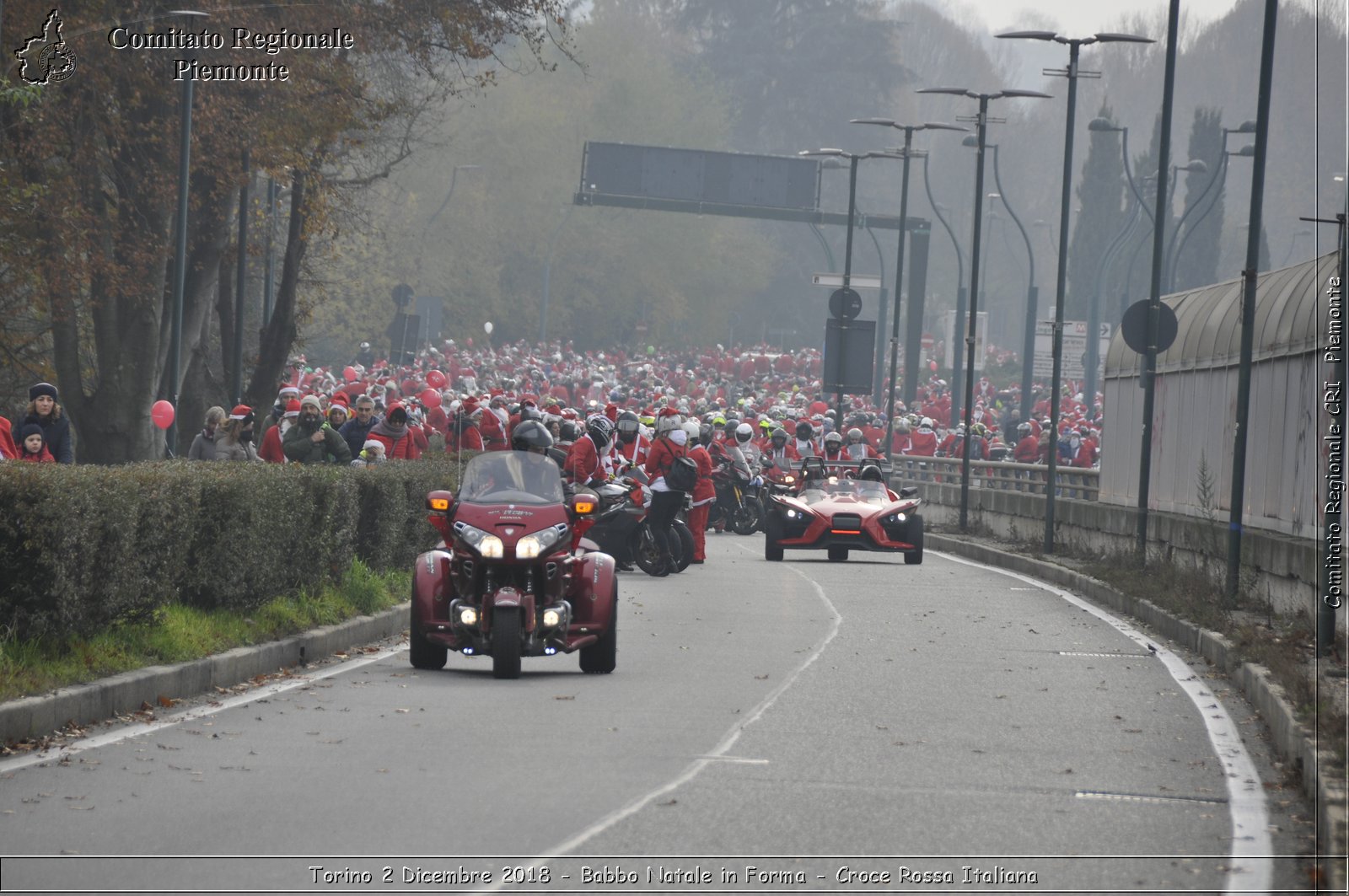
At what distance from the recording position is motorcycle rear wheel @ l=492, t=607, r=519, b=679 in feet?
45.3

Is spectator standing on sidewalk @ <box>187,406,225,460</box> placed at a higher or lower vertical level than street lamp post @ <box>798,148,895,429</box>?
lower

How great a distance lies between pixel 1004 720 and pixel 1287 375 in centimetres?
946

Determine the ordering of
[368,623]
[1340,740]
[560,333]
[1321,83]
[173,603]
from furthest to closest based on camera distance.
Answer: [560,333] < [368,623] < [173,603] < [1321,83] < [1340,740]

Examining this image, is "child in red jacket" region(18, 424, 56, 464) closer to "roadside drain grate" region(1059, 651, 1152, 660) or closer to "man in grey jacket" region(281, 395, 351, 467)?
"man in grey jacket" region(281, 395, 351, 467)

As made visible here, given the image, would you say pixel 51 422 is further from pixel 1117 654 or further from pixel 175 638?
pixel 1117 654

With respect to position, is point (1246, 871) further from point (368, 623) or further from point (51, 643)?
point (368, 623)

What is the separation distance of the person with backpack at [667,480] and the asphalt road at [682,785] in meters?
8.42

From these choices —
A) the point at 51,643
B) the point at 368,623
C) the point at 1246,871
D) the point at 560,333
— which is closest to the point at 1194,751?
the point at 1246,871

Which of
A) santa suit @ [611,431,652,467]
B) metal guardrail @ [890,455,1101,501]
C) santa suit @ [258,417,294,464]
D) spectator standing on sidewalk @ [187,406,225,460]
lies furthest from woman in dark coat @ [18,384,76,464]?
metal guardrail @ [890,455,1101,501]

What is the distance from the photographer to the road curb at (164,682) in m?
10.7

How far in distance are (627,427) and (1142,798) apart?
1834 centimetres

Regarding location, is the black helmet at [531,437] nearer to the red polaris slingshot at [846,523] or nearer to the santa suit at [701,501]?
the santa suit at [701,501]

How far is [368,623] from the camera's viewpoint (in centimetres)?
1695

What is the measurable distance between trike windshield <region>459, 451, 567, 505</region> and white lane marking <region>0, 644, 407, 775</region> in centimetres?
150
